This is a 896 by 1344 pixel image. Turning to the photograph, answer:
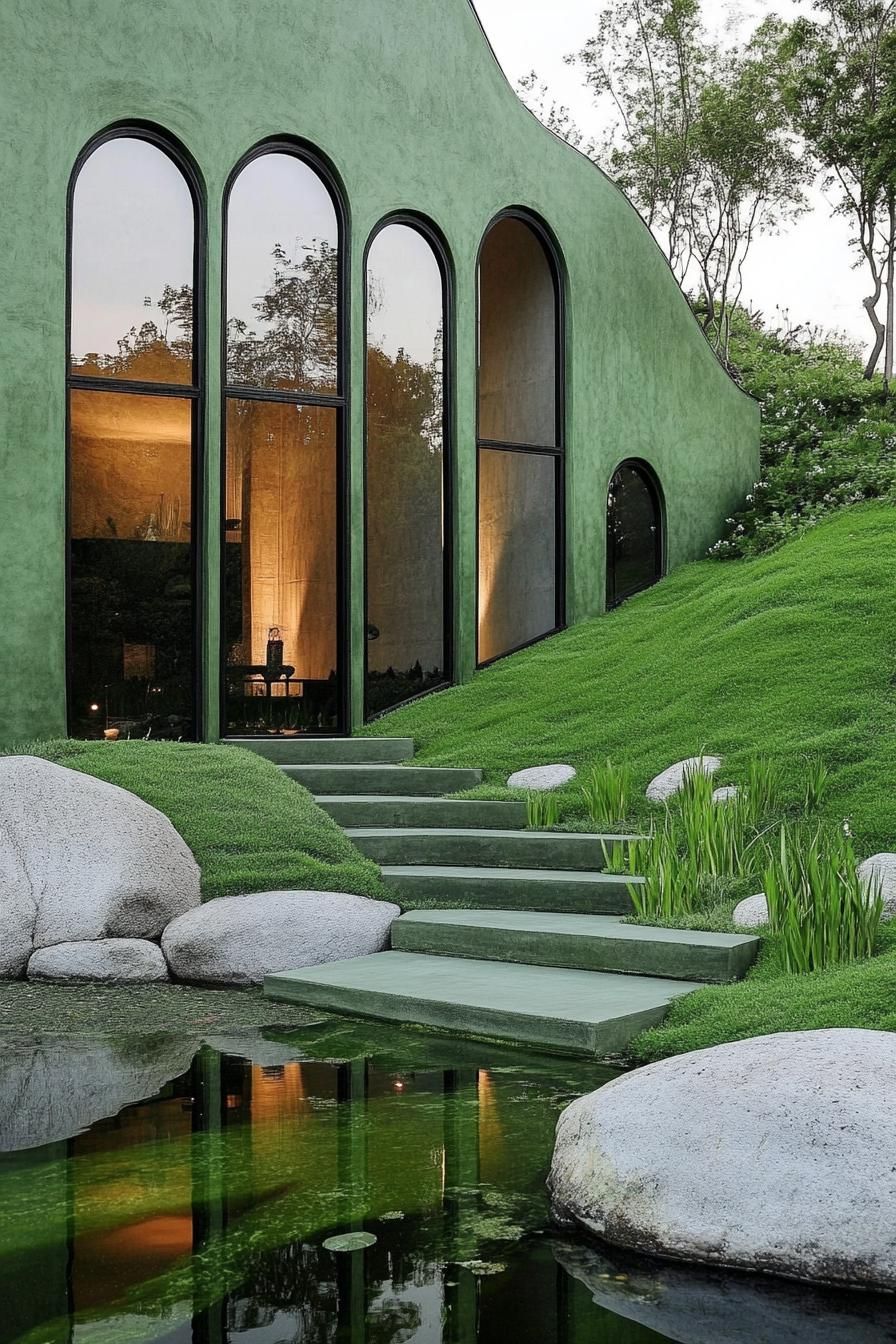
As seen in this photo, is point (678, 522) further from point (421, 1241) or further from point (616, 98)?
point (616, 98)

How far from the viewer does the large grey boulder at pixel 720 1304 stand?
2.31 metres

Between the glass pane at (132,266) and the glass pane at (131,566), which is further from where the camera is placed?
the glass pane at (132,266)

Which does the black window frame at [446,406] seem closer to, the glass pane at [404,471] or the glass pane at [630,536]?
the glass pane at [404,471]

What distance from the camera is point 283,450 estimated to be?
394 inches

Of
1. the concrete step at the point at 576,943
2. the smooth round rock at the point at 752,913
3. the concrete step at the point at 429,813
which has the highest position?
the concrete step at the point at 429,813

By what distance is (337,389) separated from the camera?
1026cm

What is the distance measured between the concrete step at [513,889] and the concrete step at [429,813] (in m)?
0.75

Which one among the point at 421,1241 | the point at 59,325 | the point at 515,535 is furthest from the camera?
the point at 515,535

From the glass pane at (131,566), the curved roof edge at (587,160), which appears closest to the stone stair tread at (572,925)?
the glass pane at (131,566)

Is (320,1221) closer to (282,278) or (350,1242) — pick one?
(350,1242)

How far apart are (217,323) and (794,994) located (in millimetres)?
A: 7235

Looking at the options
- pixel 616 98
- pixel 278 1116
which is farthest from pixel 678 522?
pixel 616 98

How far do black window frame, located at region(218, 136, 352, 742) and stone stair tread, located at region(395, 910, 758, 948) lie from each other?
4.08 m

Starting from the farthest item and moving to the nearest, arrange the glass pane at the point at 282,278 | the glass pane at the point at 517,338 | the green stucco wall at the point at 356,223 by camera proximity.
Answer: the glass pane at the point at 517,338 → the glass pane at the point at 282,278 → the green stucco wall at the point at 356,223
